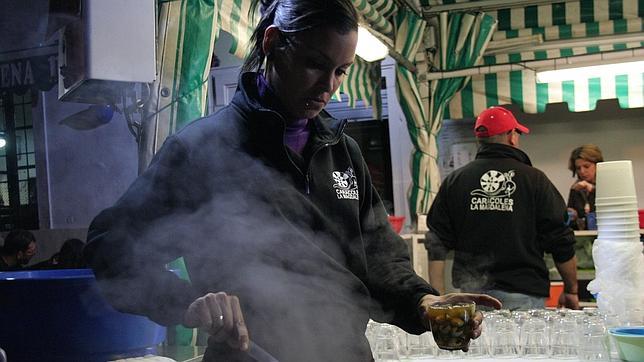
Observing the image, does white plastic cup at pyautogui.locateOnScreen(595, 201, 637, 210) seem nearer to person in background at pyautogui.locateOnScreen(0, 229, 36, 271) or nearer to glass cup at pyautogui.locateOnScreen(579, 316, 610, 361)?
glass cup at pyautogui.locateOnScreen(579, 316, 610, 361)

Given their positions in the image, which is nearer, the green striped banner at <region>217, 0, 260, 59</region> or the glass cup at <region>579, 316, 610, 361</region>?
the glass cup at <region>579, 316, 610, 361</region>

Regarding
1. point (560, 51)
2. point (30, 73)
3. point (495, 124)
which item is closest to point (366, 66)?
point (560, 51)

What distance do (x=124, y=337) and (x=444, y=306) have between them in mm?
602

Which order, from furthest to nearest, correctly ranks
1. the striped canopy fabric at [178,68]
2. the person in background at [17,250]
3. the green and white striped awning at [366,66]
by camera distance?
the green and white striped awning at [366,66]
the striped canopy fabric at [178,68]
the person in background at [17,250]

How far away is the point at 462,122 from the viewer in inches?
249

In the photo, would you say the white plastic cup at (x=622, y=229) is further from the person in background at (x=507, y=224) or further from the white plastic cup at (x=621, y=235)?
the person in background at (x=507, y=224)

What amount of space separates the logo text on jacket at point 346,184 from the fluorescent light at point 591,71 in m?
4.35

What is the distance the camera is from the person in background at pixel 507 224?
10.4 ft

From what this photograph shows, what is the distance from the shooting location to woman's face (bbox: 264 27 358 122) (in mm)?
1243

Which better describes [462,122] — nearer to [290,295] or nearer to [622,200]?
[622,200]

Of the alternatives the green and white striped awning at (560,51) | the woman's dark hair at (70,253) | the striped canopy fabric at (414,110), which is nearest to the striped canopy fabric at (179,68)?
the woman's dark hair at (70,253)

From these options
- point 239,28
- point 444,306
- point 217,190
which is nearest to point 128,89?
point 217,190

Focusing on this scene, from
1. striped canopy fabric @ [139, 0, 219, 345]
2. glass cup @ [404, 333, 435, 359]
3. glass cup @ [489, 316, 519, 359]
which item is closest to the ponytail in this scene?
striped canopy fabric @ [139, 0, 219, 345]

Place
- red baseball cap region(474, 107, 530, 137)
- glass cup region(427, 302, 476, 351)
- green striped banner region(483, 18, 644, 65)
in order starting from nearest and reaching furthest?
glass cup region(427, 302, 476, 351) < red baseball cap region(474, 107, 530, 137) < green striped banner region(483, 18, 644, 65)
